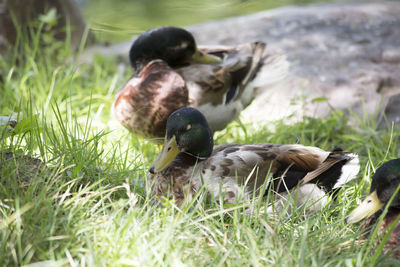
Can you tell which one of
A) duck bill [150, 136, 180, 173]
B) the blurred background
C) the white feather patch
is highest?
the blurred background

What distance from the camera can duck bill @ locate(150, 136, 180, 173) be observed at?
2867mm

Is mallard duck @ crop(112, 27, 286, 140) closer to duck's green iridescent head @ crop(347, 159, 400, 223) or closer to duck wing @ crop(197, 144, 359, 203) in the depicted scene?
duck wing @ crop(197, 144, 359, 203)

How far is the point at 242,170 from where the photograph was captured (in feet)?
9.38

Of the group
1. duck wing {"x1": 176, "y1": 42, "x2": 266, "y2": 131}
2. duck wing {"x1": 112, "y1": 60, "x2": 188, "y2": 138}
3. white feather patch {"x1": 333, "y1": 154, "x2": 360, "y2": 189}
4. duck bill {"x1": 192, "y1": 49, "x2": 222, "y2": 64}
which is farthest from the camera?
duck bill {"x1": 192, "y1": 49, "x2": 222, "y2": 64}

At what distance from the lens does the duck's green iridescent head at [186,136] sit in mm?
2945

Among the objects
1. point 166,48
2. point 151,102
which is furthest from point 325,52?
point 151,102

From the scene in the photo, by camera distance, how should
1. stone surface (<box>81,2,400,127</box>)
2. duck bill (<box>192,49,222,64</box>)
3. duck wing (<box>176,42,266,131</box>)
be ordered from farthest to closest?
1. stone surface (<box>81,2,400,127</box>)
2. duck bill (<box>192,49,222,64</box>)
3. duck wing (<box>176,42,266,131</box>)

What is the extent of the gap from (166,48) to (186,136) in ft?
4.46

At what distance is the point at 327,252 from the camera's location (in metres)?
2.20

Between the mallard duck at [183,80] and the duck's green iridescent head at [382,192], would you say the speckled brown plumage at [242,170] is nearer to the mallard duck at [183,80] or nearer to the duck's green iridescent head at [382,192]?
the duck's green iridescent head at [382,192]

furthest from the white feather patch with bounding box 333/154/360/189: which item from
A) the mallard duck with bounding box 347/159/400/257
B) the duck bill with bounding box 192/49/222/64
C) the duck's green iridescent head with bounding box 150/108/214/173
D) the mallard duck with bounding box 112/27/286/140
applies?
the duck bill with bounding box 192/49/222/64

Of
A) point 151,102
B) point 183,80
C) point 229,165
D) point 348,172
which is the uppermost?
point 183,80

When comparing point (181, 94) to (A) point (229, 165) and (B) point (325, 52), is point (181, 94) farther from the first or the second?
(B) point (325, 52)

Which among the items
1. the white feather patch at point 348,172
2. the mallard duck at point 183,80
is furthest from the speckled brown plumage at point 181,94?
the white feather patch at point 348,172
